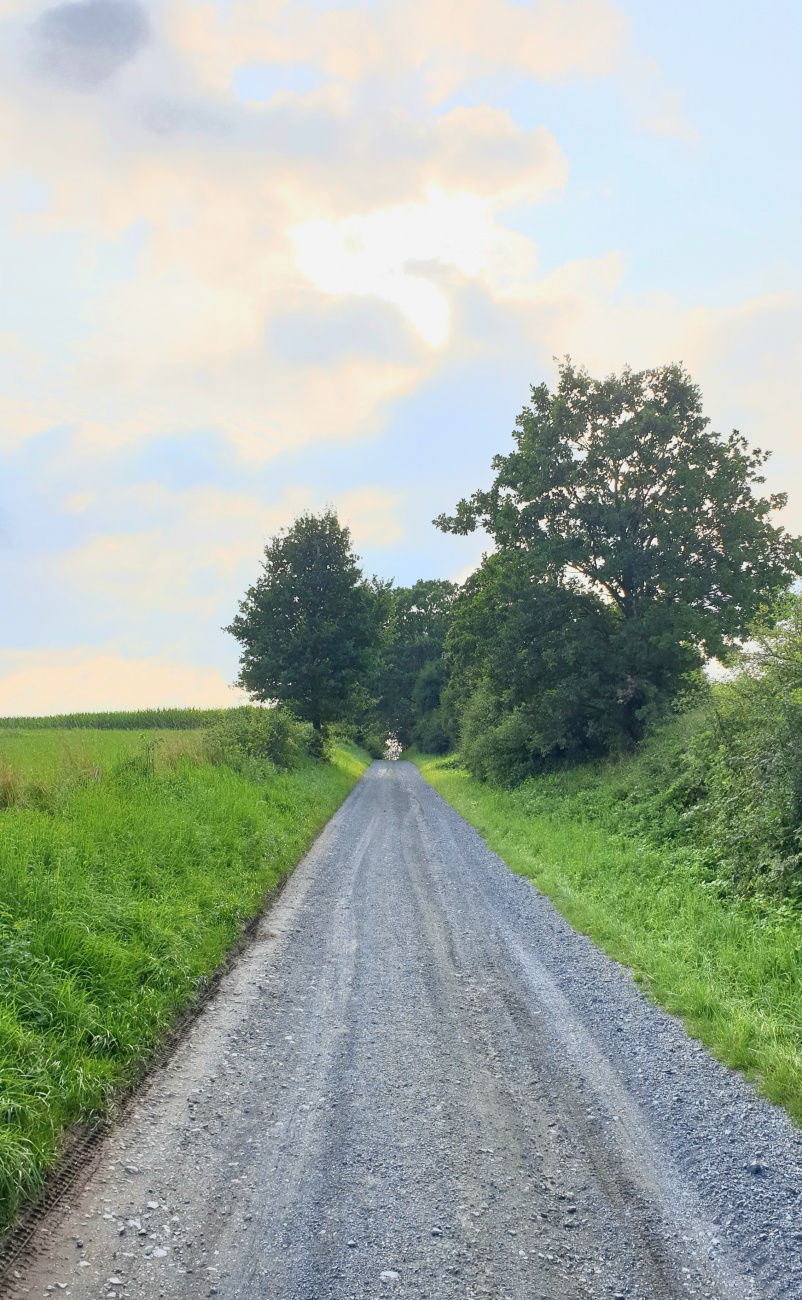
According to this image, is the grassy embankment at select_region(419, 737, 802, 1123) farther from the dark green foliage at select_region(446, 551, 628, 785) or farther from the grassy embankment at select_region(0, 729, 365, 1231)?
the grassy embankment at select_region(0, 729, 365, 1231)

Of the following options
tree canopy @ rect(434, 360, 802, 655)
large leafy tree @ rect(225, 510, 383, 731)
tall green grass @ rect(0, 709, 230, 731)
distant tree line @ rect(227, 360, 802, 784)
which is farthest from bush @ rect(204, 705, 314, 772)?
tall green grass @ rect(0, 709, 230, 731)

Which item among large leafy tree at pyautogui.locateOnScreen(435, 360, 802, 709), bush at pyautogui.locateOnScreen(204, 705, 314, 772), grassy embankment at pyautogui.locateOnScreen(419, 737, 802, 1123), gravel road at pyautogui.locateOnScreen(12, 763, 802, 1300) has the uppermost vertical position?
large leafy tree at pyautogui.locateOnScreen(435, 360, 802, 709)

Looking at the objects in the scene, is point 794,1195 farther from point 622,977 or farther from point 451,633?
point 451,633

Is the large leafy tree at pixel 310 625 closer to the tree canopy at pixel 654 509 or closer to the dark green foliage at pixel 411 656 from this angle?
the tree canopy at pixel 654 509

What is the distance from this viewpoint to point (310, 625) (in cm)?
3647

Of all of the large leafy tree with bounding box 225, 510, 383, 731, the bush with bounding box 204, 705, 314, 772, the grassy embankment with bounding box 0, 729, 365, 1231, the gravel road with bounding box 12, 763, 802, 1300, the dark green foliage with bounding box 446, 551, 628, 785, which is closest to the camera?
the gravel road with bounding box 12, 763, 802, 1300

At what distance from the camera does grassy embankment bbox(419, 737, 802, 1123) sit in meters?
6.05

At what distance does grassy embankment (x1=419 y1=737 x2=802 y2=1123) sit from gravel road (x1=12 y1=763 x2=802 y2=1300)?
0.33 meters

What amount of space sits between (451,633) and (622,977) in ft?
65.1

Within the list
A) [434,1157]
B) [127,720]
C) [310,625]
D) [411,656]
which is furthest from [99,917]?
[411,656]

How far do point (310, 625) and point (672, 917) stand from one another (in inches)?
1124

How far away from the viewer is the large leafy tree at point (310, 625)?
36.3 m

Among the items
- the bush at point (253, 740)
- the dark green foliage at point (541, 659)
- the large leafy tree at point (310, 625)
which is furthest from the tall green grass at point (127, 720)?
the dark green foliage at point (541, 659)

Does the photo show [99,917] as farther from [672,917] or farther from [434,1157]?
[672,917]
